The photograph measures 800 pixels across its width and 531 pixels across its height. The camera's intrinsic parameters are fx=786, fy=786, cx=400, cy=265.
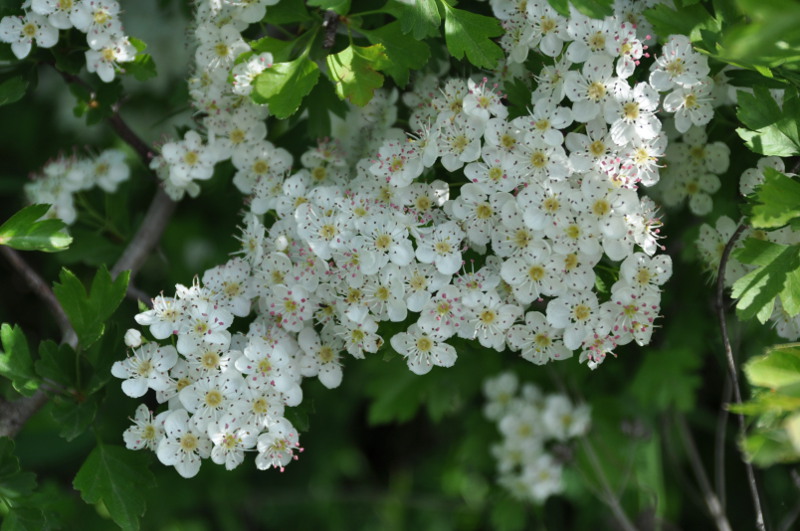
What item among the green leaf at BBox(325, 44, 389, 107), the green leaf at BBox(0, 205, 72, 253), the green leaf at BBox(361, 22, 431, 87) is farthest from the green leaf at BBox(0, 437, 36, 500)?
the green leaf at BBox(361, 22, 431, 87)

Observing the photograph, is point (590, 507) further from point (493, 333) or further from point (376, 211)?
point (376, 211)

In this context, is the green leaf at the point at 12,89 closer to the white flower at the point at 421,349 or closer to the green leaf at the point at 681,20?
the white flower at the point at 421,349

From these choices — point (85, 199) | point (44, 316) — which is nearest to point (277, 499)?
point (44, 316)

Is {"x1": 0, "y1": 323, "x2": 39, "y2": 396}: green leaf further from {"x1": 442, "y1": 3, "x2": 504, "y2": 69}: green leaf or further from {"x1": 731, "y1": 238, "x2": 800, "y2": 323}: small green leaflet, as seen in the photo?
{"x1": 731, "y1": 238, "x2": 800, "y2": 323}: small green leaflet

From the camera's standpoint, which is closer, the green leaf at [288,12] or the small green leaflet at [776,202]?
the small green leaflet at [776,202]

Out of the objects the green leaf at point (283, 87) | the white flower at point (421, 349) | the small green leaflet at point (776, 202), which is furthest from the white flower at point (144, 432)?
the small green leaflet at point (776, 202)
